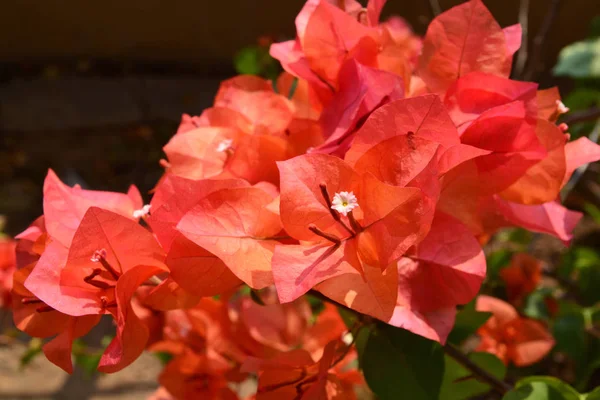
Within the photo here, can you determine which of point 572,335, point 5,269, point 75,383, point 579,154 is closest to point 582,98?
point 572,335

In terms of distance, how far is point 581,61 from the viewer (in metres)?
1.04

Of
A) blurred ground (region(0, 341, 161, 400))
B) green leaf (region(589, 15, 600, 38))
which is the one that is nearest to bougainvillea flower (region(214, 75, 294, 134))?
green leaf (region(589, 15, 600, 38))

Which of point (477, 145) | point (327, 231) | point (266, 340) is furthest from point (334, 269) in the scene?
point (266, 340)

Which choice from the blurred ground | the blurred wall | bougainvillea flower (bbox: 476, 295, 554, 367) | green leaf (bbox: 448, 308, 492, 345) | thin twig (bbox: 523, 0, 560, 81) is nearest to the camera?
green leaf (bbox: 448, 308, 492, 345)

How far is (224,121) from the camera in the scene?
1.56 feet

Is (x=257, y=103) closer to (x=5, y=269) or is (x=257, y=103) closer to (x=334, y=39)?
(x=334, y=39)

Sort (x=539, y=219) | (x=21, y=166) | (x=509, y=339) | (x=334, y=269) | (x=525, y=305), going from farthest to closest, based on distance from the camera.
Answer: (x=21, y=166)
(x=525, y=305)
(x=509, y=339)
(x=539, y=219)
(x=334, y=269)

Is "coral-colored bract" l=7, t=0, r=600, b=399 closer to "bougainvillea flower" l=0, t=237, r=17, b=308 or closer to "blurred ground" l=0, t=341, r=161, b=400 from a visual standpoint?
"bougainvillea flower" l=0, t=237, r=17, b=308

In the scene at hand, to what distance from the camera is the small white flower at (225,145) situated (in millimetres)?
437

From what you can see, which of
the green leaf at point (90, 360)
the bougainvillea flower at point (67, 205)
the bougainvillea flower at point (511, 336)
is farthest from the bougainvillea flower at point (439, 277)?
the green leaf at point (90, 360)

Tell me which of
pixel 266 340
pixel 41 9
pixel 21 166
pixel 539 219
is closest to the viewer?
pixel 539 219

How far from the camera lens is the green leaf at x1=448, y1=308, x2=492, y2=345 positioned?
557 millimetres

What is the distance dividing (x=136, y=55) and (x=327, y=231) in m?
2.82

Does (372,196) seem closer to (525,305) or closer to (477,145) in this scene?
(477,145)
